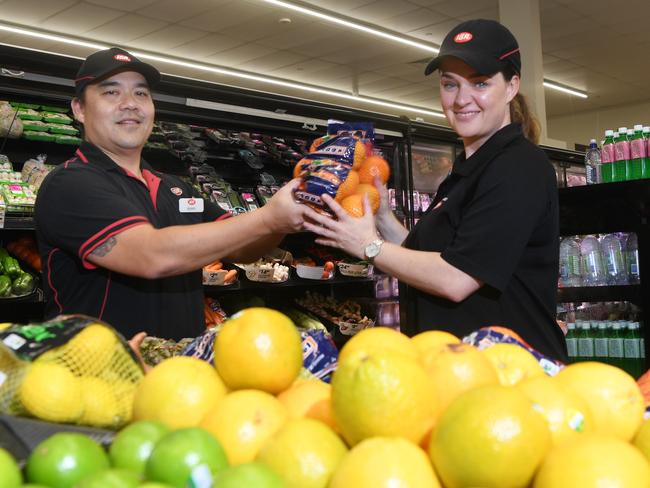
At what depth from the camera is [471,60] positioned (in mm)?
1851

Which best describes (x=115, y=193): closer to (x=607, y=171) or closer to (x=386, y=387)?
(x=386, y=387)

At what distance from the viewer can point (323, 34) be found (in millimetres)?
9461

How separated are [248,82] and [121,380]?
36.9 ft

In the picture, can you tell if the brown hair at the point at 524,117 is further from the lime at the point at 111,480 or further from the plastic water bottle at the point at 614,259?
the plastic water bottle at the point at 614,259

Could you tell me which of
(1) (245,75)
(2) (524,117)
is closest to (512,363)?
(2) (524,117)

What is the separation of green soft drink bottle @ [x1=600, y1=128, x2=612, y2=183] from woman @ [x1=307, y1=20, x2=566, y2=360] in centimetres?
208

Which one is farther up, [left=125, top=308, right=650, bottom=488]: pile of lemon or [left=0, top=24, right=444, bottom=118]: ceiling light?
[left=0, top=24, right=444, bottom=118]: ceiling light

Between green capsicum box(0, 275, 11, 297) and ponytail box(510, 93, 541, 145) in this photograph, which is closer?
ponytail box(510, 93, 541, 145)

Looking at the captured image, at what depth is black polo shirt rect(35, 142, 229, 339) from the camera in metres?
2.05

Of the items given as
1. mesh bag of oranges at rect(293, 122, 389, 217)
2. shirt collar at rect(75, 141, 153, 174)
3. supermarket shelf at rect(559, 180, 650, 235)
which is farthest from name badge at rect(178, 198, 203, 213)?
supermarket shelf at rect(559, 180, 650, 235)

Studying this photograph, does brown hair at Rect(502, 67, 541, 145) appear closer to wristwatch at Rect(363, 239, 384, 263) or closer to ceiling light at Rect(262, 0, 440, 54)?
wristwatch at Rect(363, 239, 384, 263)

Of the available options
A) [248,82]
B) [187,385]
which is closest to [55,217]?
[187,385]

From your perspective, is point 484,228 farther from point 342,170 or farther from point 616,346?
point 616,346

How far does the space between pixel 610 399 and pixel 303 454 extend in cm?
48
